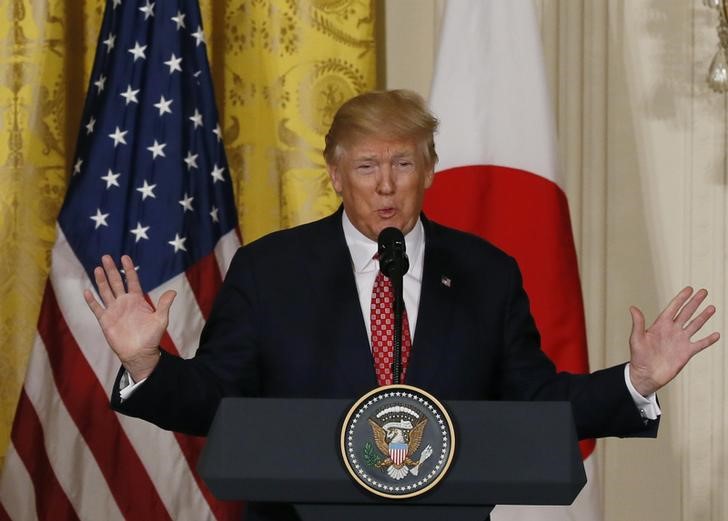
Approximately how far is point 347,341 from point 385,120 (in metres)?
0.41

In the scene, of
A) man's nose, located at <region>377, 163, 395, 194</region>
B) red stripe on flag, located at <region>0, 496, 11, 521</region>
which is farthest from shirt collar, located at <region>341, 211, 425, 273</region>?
red stripe on flag, located at <region>0, 496, 11, 521</region>

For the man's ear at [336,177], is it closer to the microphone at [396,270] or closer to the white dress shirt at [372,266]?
the white dress shirt at [372,266]

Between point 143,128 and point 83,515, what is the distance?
109 centimetres

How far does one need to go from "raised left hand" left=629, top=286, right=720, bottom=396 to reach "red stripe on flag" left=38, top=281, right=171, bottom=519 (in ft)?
5.73

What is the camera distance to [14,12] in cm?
371

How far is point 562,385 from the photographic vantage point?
2.19m

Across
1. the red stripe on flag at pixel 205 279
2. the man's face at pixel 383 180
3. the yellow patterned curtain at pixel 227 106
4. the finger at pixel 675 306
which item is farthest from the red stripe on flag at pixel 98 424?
the finger at pixel 675 306

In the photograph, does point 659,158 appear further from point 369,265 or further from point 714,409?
point 369,265

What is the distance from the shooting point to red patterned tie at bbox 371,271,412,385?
7.18 ft

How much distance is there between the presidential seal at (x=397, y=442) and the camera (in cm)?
161

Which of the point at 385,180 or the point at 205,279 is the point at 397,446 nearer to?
the point at 385,180

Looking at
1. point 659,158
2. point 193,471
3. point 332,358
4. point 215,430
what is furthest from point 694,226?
point 215,430

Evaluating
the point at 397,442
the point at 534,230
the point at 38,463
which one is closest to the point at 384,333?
the point at 397,442

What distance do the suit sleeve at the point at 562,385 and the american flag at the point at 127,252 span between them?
1237 millimetres
